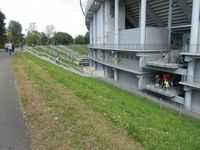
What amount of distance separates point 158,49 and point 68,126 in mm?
18017

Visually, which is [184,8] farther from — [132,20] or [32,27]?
[32,27]

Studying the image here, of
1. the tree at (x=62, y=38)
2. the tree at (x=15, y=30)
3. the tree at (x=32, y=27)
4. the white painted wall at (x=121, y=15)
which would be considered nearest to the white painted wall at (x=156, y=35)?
the white painted wall at (x=121, y=15)

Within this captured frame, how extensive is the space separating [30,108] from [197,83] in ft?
40.6

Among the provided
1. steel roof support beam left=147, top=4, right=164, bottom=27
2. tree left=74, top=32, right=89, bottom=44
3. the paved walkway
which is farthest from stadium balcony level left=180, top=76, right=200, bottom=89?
tree left=74, top=32, right=89, bottom=44

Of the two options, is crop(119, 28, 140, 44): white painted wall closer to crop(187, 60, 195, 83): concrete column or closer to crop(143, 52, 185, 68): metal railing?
crop(143, 52, 185, 68): metal railing

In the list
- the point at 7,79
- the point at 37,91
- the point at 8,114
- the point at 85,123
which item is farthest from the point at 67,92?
the point at 7,79

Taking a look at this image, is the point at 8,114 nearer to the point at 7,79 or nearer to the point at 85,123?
the point at 85,123

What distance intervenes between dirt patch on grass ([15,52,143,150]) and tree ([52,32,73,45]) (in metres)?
105

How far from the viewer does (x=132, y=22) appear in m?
33.2

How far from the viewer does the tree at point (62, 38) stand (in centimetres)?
11112

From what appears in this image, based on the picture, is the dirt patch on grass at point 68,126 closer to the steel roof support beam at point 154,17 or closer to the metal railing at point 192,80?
the metal railing at point 192,80

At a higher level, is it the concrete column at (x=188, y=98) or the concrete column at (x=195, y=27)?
the concrete column at (x=195, y=27)

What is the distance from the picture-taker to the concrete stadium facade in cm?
1723

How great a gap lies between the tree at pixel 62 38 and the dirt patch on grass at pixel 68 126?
343 ft
